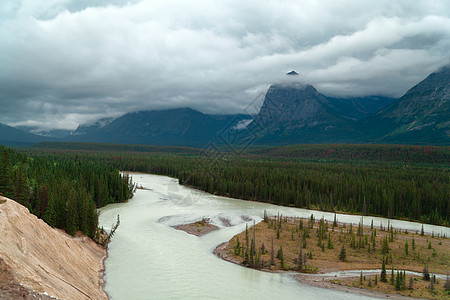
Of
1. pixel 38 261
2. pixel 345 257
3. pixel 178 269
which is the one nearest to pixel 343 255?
pixel 345 257

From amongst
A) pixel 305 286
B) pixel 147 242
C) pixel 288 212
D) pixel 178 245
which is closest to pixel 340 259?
pixel 305 286

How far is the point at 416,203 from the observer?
2721 inches

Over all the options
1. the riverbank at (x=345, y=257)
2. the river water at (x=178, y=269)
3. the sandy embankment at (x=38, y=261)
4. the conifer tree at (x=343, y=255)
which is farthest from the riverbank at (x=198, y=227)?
the conifer tree at (x=343, y=255)

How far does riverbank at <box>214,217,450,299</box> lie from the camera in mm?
28297

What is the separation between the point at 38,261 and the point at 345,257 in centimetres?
3286

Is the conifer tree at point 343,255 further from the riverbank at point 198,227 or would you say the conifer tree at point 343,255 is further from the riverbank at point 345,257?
the riverbank at point 198,227

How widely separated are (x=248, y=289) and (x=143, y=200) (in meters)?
56.6

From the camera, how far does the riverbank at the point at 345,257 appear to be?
28.3 m

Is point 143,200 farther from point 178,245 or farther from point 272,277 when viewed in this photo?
point 272,277

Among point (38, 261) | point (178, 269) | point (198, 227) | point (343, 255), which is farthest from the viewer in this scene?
point (198, 227)

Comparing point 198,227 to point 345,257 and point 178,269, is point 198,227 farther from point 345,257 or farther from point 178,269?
point 345,257

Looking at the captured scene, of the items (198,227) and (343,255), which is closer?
(343,255)

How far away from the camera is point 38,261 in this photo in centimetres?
1568

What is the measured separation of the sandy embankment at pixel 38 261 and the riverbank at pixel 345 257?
17.3 meters
